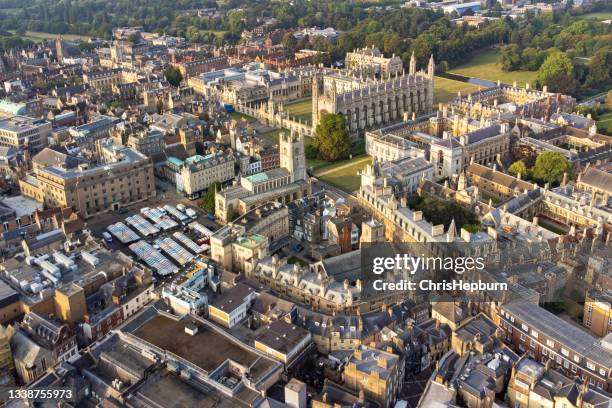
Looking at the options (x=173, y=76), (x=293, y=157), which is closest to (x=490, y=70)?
(x=173, y=76)

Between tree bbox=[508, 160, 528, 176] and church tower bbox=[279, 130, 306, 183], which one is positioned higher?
church tower bbox=[279, 130, 306, 183]

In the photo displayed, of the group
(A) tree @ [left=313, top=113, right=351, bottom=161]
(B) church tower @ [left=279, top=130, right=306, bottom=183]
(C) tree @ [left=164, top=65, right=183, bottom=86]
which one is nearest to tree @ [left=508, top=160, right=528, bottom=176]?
(A) tree @ [left=313, top=113, right=351, bottom=161]

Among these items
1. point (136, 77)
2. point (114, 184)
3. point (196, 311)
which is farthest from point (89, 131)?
point (196, 311)

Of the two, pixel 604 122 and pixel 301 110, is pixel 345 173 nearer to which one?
pixel 301 110

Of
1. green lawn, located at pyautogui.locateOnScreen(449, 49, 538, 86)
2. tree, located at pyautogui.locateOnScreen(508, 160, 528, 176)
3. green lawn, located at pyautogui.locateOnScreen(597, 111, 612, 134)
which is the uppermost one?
green lawn, located at pyautogui.locateOnScreen(449, 49, 538, 86)

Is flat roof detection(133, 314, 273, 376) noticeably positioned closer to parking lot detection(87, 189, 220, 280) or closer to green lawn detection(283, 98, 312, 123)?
parking lot detection(87, 189, 220, 280)

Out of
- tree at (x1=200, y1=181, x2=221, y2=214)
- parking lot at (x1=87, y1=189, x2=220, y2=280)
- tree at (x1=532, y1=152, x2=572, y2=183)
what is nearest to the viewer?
parking lot at (x1=87, y1=189, x2=220, y2=280)

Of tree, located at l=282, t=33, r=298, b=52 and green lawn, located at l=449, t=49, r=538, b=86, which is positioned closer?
green lawn, located at l=449, t=49, r=538, b=86
